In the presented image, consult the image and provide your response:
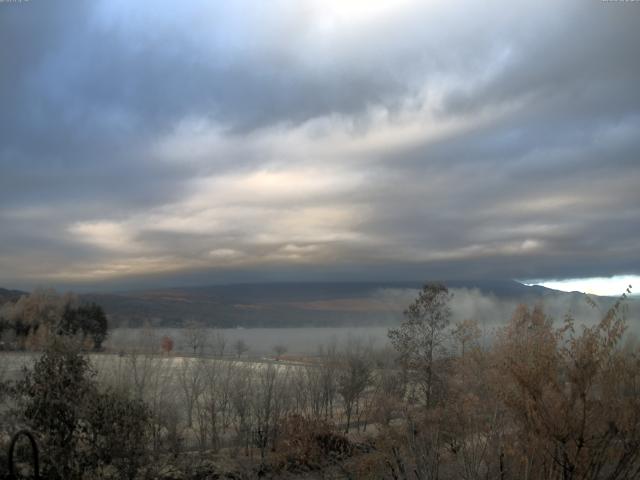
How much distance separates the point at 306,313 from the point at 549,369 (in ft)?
598

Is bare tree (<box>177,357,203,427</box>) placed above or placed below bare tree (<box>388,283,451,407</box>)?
below

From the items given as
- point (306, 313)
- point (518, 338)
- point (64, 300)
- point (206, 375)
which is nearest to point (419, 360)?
point (206, 375)

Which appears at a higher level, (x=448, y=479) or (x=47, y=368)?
(x=47, y=368)

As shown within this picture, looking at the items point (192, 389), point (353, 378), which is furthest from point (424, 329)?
point (192, 389)

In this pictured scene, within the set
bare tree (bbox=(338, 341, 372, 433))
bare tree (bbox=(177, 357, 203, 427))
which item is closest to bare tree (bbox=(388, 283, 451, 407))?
bare tree (bbox=(338, 341, 372, 433))

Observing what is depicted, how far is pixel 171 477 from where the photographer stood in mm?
18203

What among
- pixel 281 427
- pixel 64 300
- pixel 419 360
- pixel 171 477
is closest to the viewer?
pixel 171 477

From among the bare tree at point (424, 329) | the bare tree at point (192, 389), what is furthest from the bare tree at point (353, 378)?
the bare tree at point (192, 389)

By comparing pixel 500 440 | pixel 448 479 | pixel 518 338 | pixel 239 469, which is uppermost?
pixel 518 338

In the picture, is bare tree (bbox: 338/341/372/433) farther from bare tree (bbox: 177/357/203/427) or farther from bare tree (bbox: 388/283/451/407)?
bare tree (bbox: 177/357/203/427)

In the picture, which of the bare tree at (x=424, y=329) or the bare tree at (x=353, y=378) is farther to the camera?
the bare tree at (x=353, y=378)

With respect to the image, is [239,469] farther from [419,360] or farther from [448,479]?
[419,360]

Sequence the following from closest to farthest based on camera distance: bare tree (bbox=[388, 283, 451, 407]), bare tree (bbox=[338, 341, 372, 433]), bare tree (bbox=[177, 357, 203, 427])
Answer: bare tree (bbox=[388, 283, 451, 407]), bare tree (bbox=[177, 357, 203, 427]), bare tree (bbox=[338, 341, 372, 433])

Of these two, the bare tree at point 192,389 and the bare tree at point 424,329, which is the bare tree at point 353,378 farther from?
the bare tree at point 192,389
